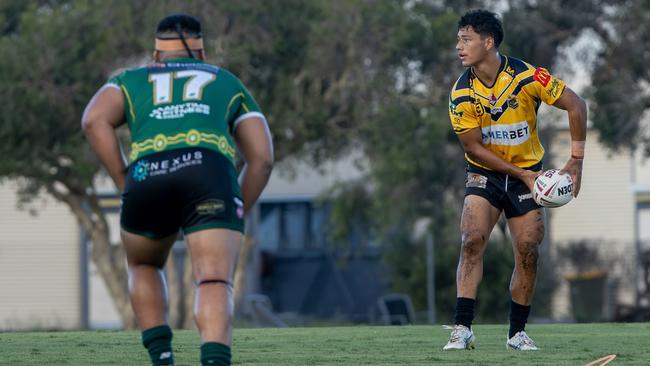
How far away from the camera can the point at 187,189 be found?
20.6 ft

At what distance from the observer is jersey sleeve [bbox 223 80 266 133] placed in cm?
657

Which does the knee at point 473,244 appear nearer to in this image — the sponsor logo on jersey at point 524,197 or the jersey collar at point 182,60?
the sponsor logo on jersey at point 524,197

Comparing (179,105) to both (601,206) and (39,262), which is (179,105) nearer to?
(39,262)

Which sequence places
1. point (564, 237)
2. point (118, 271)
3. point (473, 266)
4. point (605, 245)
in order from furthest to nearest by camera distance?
point (564, 237)
point (605, 245)
point (118, 271)
point (473, 266)

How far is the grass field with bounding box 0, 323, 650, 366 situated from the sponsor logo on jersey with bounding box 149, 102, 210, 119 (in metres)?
2.56

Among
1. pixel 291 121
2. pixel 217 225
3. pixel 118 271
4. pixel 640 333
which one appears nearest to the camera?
pixel 217 225

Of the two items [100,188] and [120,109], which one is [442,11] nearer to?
[100,188]

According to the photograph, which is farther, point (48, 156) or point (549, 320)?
point (549, 320)

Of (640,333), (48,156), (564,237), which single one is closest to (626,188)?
(564,237)

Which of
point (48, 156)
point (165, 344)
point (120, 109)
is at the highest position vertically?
point (48, 156)

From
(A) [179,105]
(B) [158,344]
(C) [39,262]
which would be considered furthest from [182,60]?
(C) [39,262]

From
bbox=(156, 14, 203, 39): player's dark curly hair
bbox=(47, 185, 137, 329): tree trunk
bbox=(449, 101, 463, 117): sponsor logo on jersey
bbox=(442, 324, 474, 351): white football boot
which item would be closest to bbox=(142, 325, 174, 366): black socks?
bbox=(156, 14, 203, 39): player's dark curly hair

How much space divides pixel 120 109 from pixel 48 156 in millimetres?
25700

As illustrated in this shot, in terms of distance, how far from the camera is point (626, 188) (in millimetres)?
45188
